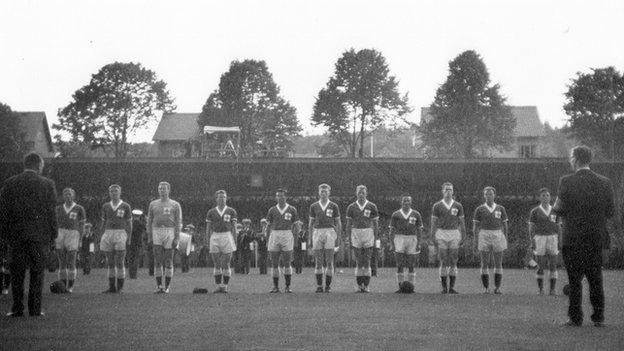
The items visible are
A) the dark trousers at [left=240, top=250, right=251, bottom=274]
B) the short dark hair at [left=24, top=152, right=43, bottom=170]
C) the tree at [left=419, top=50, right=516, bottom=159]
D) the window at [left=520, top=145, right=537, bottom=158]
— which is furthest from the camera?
the window at [left=520, top=145, right=537, bottom=158]

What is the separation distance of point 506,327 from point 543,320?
1.20 metres

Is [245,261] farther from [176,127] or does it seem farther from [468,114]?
[176,127]

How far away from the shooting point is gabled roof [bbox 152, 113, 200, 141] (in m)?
100

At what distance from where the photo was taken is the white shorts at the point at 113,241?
18.9 metres

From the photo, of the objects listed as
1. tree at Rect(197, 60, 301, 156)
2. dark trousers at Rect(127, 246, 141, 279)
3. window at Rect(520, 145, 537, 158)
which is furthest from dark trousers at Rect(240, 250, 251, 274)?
window at Rect(520, 145, 537, 158)

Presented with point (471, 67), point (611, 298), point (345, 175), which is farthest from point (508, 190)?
point (611, 298)

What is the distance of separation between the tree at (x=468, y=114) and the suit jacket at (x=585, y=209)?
73.4 metres

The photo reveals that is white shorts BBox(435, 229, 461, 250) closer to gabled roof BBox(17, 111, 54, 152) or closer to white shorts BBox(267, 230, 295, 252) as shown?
white shorts BBox(267, 230, 295, 252)

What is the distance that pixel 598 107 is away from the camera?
88.9m

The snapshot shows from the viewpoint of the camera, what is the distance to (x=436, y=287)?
74.4 feet

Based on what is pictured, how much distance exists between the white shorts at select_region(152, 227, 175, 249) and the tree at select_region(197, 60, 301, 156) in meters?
62.8

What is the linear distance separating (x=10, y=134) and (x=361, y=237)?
222 ft

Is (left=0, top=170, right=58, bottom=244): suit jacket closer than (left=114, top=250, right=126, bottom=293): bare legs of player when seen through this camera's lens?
Yes

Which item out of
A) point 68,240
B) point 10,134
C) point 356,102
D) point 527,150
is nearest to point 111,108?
point 10,134
